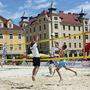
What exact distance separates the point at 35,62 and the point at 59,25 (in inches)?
2837

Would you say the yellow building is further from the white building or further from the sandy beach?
the sandy beach

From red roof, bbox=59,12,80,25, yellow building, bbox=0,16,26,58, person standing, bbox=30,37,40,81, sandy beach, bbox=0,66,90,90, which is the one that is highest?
red roof, bbox=59,12,80,25

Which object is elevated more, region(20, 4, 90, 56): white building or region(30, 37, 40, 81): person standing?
region(20, 4, 90, 56): white building

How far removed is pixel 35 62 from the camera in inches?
505

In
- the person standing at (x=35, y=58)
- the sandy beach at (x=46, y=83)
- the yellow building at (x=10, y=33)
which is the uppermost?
the yellow building at (x=10, y=33)

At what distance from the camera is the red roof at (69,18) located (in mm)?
85562

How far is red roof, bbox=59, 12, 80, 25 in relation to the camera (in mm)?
85562

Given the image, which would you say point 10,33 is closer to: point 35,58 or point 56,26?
point 56,26

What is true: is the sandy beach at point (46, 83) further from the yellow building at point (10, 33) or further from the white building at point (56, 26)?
the white building at point (56, 26)

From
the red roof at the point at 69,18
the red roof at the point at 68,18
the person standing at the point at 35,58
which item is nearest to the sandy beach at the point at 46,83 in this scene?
the person standing at the point at 35,58

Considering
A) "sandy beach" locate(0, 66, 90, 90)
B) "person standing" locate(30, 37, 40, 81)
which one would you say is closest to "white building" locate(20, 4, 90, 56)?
"sandy beach" locate(0, 66, 90, 90)

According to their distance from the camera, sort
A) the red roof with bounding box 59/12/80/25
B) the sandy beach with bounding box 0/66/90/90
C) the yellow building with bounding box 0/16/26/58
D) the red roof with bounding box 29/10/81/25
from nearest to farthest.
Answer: the sandy beach with bounding box 0/66/90/90
the yellow building with bounding box 0/16/26/58
the red roof with bounding box 29/10/81/25
the red roof with bounding box 59/12/80/25

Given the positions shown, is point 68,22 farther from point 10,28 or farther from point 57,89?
point 57,89

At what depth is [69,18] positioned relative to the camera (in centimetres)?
8712
